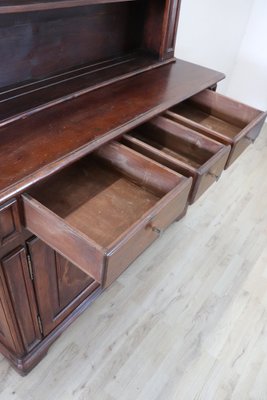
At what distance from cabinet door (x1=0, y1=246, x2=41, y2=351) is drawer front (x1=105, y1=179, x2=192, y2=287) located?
25cm

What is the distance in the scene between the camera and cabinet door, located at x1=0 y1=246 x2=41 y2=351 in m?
0.77

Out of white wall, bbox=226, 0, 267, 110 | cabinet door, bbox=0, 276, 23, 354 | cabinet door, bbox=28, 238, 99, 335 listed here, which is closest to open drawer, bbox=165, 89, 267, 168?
A: cabinet door, bbox=28, 238, 99, 335

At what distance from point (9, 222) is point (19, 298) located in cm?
28

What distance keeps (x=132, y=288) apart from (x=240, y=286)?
48cm

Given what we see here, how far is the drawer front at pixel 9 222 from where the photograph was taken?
0.65 meters

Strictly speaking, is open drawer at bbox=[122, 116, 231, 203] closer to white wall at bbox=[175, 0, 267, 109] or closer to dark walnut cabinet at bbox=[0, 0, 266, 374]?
dark walnut cabinet at bbox=[0, 0, 266, 374]

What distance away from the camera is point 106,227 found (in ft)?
2.44

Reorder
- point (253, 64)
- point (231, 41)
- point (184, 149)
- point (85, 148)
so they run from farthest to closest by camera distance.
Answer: point (253, 64) → point (231, 41) → point (184, 149) → point (85, 148)

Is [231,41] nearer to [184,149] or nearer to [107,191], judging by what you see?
[184,149]

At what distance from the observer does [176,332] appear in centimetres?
125

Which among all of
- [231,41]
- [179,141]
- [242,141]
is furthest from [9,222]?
[231,41]

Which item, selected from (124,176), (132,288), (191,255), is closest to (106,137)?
(124,176)

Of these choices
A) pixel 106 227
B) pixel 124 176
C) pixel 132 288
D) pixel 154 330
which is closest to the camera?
pixel 106 227

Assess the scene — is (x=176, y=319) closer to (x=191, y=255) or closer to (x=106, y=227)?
(x=191, y=255)
